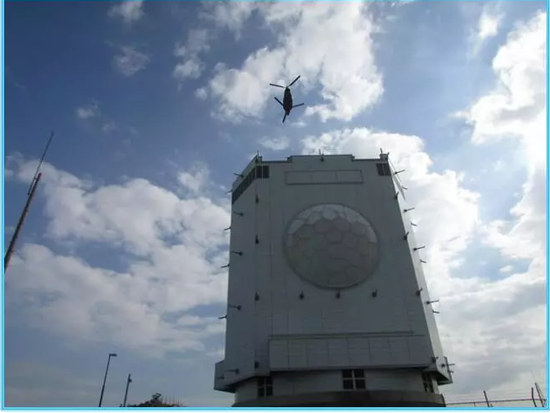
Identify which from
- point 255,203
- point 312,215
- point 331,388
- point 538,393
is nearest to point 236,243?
point 255,203

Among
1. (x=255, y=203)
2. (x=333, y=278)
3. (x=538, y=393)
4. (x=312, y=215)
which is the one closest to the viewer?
(x=333, y=278)

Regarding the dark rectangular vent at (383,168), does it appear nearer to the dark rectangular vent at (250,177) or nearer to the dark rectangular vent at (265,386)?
the dark rectangular vent at (250,177)

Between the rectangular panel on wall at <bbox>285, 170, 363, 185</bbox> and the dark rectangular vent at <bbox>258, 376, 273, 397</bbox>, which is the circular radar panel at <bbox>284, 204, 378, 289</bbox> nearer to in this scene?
the rectangular panel on wall at <bbox>285, 170, 363, 185</bbox>

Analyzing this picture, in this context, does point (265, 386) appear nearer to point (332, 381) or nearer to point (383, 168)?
point (332, 381)

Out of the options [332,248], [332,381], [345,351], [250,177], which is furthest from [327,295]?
[250,177]

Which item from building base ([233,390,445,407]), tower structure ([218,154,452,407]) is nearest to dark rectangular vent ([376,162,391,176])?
tower structure ([218,154,452,407])

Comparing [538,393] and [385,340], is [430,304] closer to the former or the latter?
[385,340]
